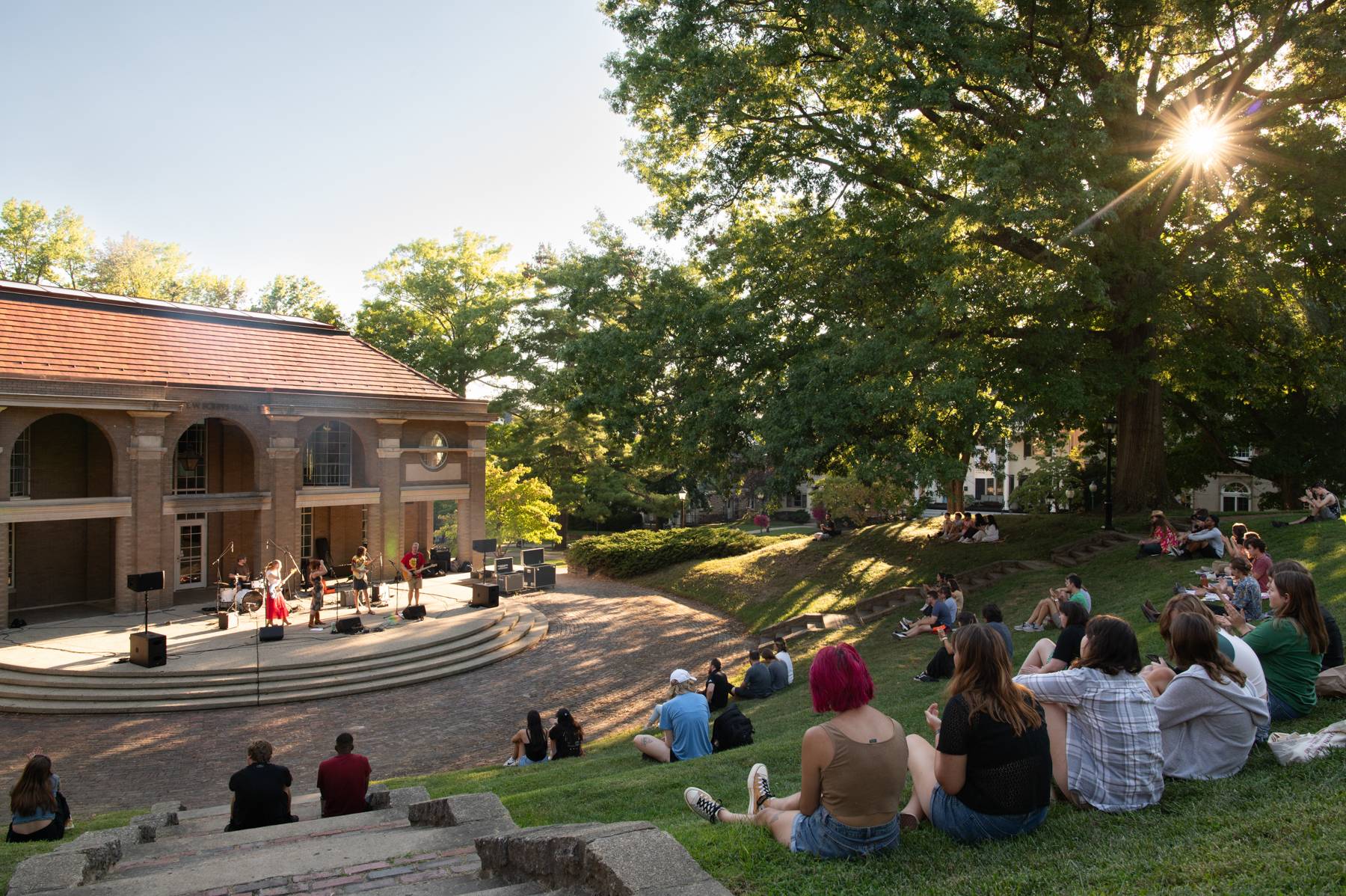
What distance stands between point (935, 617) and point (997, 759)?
1384 centimetres

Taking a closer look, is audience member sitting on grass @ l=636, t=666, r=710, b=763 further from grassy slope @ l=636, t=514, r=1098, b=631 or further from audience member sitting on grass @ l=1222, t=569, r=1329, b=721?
grassy slope @ l=636, t=514, r=1098, b=631

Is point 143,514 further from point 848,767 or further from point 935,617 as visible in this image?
point 848,767

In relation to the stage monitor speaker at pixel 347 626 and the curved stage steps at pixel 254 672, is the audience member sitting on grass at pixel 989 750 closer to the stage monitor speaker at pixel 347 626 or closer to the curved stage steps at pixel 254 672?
the curved stage steps at pixel 254 672

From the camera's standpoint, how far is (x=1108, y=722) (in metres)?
5.27

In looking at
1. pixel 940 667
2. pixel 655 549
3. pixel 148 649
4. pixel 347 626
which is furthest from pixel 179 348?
pixel 940 667

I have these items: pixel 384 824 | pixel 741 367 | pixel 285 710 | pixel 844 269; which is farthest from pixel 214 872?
pixel 844 269

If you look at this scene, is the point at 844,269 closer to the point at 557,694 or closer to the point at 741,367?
the point at 741,367

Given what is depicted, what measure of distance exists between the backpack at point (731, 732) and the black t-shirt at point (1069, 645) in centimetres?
398

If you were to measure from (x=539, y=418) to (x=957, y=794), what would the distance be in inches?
1645

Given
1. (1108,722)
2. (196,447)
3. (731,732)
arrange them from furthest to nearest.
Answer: (196,447), (731,732), (1108,722)

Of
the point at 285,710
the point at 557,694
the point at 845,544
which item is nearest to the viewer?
the point at 285,710

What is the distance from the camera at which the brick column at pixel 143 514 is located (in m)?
23.2

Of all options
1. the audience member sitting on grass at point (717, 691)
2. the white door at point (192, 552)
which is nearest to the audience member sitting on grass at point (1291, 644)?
the audience member sitting on grass at point (717, 691)

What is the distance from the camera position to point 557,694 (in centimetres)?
1803
